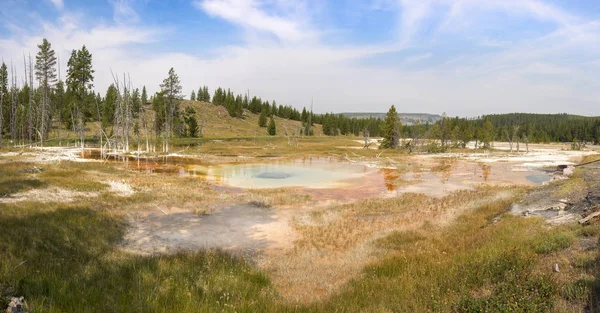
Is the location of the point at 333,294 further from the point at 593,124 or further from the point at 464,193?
the point at 593,124

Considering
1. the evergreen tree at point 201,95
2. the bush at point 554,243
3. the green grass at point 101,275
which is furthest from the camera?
the evergreen tree at point 201,95

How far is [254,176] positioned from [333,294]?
2918 centimetres

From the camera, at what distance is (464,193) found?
2594 centimetres

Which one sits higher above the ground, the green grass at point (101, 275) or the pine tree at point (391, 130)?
the pine tree at point (391, 130)

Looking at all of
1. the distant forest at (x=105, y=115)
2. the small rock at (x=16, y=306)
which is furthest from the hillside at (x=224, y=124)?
the small rock at (x=16, y=306)

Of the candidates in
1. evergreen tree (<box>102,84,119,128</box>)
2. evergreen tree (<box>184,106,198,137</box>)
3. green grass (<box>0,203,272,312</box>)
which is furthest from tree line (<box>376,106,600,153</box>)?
green grass (<box>0,203,272,312</box>)

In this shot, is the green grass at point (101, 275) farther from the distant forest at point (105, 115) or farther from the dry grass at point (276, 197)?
the distant forest at point (105, 115)

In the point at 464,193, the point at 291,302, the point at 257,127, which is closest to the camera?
the point at 291,302

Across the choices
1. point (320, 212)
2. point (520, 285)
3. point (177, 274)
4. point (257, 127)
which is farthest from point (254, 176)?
point (257, 127)

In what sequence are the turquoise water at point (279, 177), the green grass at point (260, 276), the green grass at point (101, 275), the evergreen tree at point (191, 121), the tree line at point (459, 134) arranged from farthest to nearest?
the evergreen tree at point (191, 121)
the tree line at point (459, 134)
the turquoise water at point (279, 177)
the green grass at point (260, 276)
the green grass at point (101, 275)

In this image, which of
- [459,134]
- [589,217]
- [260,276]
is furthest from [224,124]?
[589,217]

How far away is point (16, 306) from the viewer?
16.5 ft

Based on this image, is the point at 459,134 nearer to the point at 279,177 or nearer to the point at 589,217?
A: the point at 279,177

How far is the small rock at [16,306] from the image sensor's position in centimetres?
492
